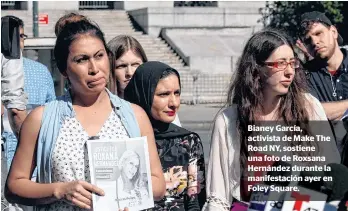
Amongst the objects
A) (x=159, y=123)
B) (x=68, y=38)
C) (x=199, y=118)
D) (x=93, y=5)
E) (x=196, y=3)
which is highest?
(x=68, y=38)

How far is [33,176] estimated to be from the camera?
12.1ft

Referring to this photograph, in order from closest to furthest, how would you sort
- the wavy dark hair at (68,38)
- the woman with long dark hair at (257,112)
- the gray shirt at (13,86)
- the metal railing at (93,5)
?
the wavy dark hair at (68,38), the woman with long dark hair at (257,112), the gray shirt at (13,86), the metal railing at (93,5)

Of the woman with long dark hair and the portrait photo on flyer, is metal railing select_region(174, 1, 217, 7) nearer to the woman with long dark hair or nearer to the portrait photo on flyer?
the woman with long dark hair

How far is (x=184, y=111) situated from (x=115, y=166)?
53.0 feet

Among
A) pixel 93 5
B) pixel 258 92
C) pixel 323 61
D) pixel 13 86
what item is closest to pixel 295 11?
pixel 93 5

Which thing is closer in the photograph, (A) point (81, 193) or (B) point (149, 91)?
(A) point (81, 193)

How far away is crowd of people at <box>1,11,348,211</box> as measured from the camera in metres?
3.42

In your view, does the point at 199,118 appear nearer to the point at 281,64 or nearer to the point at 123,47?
the point at 123,47

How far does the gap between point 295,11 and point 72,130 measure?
62.9 feet

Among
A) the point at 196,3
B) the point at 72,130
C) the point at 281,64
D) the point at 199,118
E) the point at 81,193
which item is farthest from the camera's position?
the point at 196,3

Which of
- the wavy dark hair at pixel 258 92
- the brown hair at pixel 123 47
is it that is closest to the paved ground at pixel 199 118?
the brown hair at pixel 123 47

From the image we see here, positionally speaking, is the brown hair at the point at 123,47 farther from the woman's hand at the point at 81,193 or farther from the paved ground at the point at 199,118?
the paved ground at the point at 199,118

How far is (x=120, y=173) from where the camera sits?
3.35 metres

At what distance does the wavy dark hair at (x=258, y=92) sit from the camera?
368 centimetres
